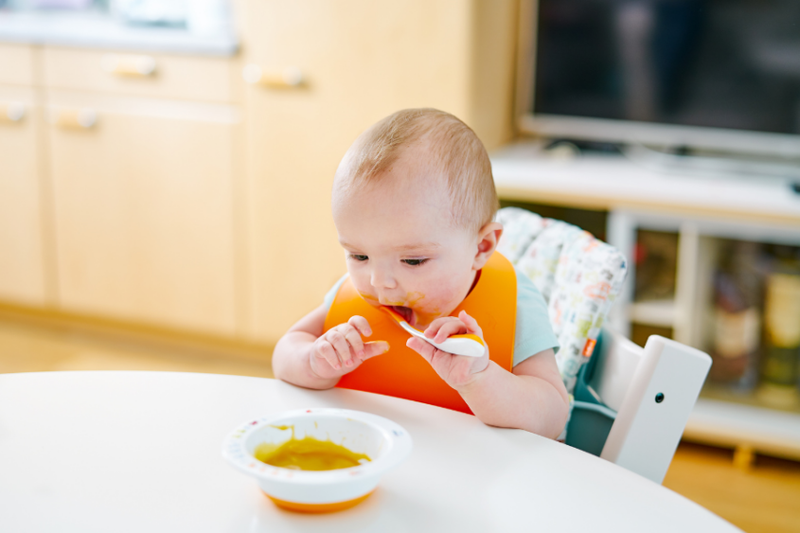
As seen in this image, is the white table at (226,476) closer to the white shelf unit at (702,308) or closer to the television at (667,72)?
the white shelf unit at (702,308)

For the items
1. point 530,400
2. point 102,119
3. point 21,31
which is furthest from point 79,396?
point 21,31

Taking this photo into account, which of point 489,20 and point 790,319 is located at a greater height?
point 489,20

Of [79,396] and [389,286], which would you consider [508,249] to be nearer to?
[389,286]

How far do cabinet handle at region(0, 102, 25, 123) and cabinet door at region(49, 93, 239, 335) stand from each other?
11 centimetres

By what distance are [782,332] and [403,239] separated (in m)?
1.46

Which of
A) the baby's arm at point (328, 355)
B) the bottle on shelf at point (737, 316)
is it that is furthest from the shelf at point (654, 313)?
the baby's arm at point (328, 355)

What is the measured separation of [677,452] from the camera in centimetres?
190

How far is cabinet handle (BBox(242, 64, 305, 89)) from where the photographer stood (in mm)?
A: 2104

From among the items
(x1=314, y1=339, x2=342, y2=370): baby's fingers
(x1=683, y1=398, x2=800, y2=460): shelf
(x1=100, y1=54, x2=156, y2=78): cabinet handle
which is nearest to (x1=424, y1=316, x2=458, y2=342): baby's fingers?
(x1=314, y1=339, x2=342, y2=370): baby's fingers

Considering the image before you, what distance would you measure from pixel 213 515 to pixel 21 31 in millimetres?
2359

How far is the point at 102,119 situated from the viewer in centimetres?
236

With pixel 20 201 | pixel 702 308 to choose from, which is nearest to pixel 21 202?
pixel 20 201

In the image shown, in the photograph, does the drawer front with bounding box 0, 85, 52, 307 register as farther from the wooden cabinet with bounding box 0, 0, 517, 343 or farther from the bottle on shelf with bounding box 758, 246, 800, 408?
the bottle on shelf with bounding box 758, 246, 800, 408

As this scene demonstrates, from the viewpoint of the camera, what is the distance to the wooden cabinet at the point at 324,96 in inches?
77.2
